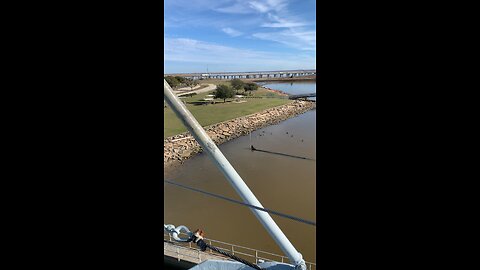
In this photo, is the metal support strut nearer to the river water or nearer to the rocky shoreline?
the river water

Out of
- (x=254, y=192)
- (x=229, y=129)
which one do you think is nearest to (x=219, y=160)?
(x=254, y=192)

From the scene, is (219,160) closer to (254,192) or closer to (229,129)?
(254,192)

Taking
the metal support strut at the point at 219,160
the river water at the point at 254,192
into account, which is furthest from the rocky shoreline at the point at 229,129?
the metal support strut at the point at 219,160

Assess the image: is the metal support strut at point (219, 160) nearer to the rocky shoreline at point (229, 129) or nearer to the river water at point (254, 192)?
the river water at point (254, 192)

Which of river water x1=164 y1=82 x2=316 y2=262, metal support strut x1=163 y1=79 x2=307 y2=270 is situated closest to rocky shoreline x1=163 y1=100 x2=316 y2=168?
river water x1=164 y1=82 x2=316 y2=262
